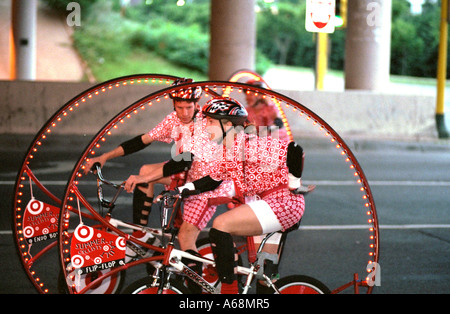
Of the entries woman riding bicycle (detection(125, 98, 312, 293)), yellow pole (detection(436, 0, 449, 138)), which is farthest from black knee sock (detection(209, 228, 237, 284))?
yellow pole (detection(436, 0, 449, 138))

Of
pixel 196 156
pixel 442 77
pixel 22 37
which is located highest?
pixel 22 37

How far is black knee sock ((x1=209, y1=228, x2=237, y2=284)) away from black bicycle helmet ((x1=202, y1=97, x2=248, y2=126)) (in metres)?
0.73

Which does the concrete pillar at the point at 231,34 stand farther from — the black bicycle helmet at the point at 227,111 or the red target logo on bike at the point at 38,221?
the black bicycle helmet at the point at 227,111

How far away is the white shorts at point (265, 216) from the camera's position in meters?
4.64

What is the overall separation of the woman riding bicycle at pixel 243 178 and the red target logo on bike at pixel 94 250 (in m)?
0.37

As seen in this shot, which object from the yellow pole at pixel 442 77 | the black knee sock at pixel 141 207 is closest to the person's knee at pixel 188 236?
the black knee sock at pixel 141 207

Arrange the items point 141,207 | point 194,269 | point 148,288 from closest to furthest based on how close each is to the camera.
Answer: point 148,288
point 194,269
point 141,207

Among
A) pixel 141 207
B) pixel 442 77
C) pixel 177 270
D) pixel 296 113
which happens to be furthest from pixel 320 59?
pixel 177 270

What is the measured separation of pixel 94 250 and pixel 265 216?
3.71 feet

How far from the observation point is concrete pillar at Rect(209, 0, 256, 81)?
672 inches

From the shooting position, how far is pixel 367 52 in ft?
60.4

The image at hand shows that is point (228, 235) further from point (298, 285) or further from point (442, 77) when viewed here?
point (442, 77)

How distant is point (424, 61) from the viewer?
1597 inches
